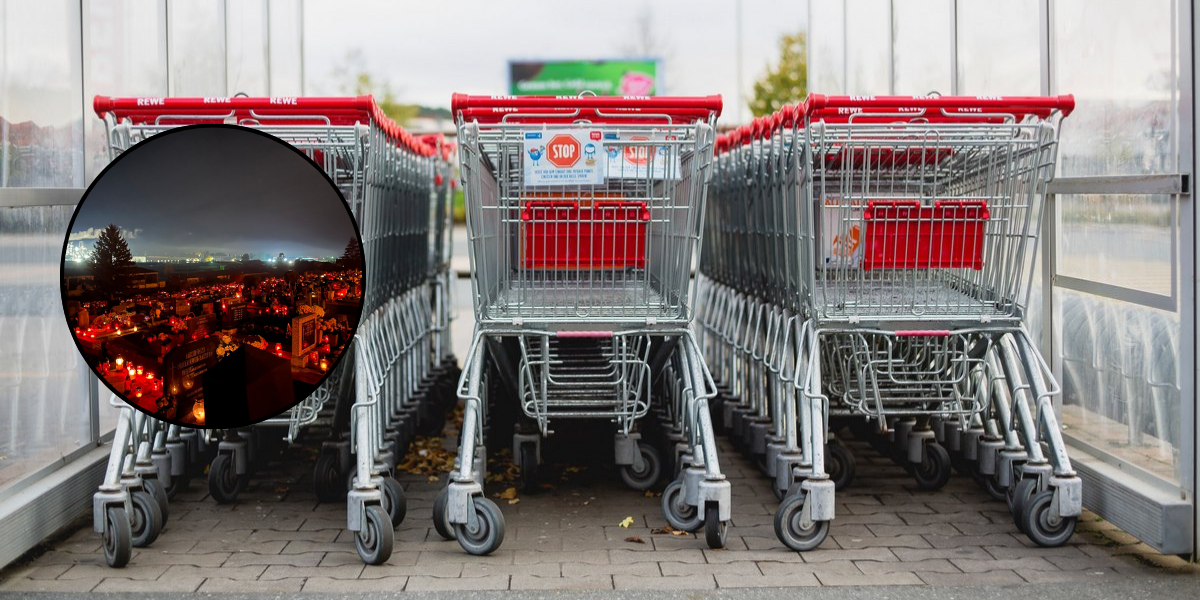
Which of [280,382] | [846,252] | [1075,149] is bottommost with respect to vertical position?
[280,382]

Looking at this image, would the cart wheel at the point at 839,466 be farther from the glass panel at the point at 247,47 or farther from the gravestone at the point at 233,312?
the glass panel at the point at 247,47

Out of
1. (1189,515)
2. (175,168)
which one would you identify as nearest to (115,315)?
(175,168)

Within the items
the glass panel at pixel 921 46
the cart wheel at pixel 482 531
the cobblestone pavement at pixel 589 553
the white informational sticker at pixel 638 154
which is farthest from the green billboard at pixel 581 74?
the cart wheel at pixel 482 531

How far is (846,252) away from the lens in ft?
16.1

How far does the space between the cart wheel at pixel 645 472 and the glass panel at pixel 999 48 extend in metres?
2.49

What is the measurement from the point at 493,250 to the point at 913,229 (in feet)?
5.81

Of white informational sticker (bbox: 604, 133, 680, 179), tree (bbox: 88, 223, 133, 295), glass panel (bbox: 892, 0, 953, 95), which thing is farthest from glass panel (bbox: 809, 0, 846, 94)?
tree (bbox: 88, 223, 133, 295)

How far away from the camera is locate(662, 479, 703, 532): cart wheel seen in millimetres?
4906

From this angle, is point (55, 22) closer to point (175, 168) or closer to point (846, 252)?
point (175, 168)

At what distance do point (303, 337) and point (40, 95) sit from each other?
2.72 meters

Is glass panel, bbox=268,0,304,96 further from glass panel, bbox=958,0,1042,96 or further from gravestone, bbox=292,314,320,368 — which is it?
gravestone, bbox=292,314,320,368

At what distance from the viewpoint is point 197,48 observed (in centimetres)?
696

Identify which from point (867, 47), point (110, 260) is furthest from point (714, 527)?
point (867, 47)

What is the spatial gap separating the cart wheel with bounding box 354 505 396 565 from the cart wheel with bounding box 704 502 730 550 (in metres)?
1.20
